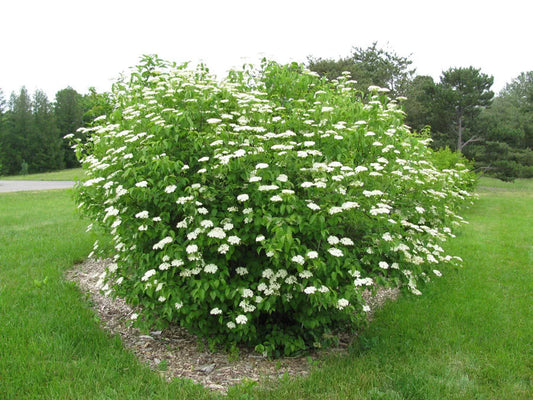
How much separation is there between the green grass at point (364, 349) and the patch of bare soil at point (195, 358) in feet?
0.65

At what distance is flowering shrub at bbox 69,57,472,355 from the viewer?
3.06 m

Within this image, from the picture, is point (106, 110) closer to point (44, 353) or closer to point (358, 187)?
point (44, 353)

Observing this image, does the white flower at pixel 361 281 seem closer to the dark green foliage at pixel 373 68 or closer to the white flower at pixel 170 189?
the white flower at pixel 170 189

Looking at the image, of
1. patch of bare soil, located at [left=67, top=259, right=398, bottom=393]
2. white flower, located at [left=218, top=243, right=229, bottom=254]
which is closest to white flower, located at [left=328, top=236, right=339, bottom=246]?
white flower, located at [left=218, top=243, right=229, bottom=254]

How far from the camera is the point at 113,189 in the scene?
339 cm

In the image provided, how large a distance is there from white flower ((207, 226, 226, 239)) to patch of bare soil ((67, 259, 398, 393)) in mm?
1172

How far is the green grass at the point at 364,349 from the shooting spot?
9.72 feet

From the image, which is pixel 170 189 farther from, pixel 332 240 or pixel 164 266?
pixel 332 240

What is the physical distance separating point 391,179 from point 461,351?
1.66 m

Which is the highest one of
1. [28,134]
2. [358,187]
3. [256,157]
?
[28,134]

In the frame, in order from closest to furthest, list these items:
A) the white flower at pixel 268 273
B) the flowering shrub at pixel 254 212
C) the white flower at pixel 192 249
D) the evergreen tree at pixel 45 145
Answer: the white flower at pixel 192 249 → the flowering shrub at pixel 254 212 → the white flower at pixel 268 273 → the evergreen tree at pixel 45 145

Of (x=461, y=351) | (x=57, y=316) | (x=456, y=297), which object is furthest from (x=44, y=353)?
(x=456, y=297)

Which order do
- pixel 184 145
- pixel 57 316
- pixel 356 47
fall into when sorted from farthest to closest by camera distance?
pixel 356 47, pixel 57 316, pixel 184 145

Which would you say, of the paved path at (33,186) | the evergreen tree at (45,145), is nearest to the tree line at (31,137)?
the evergreen tree at (45,145)
